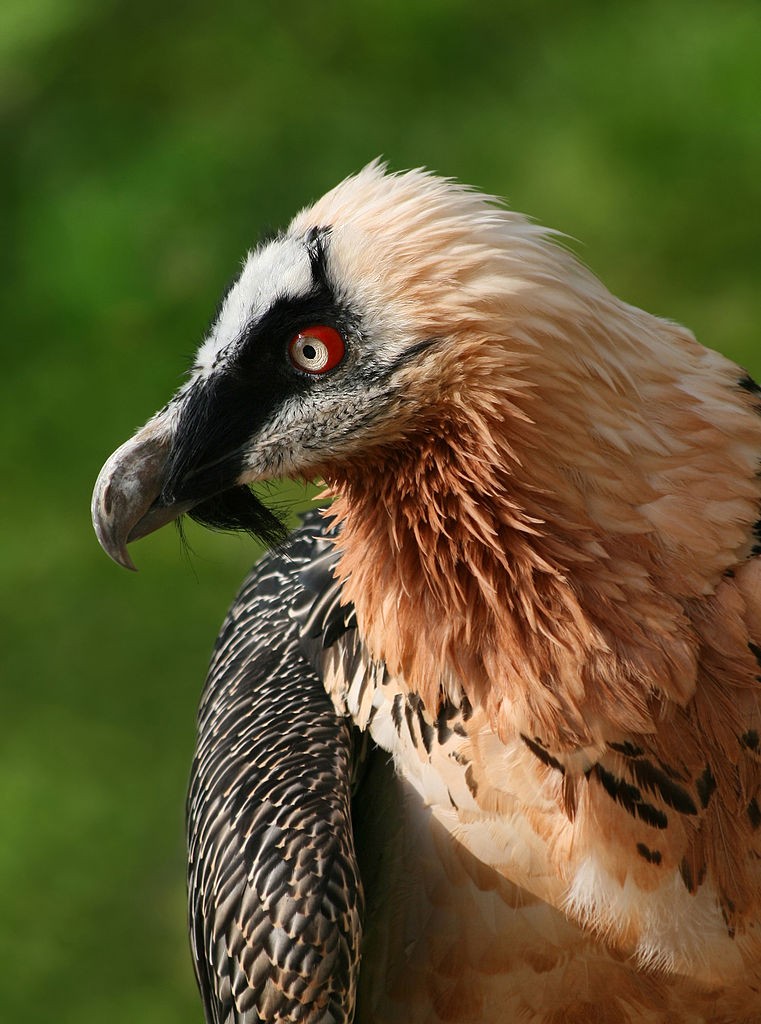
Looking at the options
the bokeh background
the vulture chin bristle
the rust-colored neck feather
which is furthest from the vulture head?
the bokeh background

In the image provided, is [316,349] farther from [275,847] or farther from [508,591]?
[275,847]

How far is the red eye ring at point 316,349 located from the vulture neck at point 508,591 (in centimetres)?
21

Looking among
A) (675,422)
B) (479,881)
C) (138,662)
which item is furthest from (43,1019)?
(675,422)

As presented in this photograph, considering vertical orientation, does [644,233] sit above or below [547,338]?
below

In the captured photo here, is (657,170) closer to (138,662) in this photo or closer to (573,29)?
(573,29)

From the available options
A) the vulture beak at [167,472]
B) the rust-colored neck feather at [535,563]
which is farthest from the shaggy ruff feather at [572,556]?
the vulture beak at [167,472]

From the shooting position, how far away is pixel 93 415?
7512mm

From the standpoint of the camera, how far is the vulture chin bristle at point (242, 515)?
3059mm

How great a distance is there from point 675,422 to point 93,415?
17.2ft

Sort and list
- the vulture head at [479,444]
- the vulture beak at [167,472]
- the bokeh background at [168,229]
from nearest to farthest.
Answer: the vulture head at [479,444]
the vulture beak at [167,472]
the bokeh background at [168,229]

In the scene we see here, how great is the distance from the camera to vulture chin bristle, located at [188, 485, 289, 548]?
10.0ft

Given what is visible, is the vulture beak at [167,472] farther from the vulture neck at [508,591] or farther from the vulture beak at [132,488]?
the vulture neck at [508,591]

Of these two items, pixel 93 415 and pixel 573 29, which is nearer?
pixel 93 415

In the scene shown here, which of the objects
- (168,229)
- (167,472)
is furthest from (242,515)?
(168,229)
